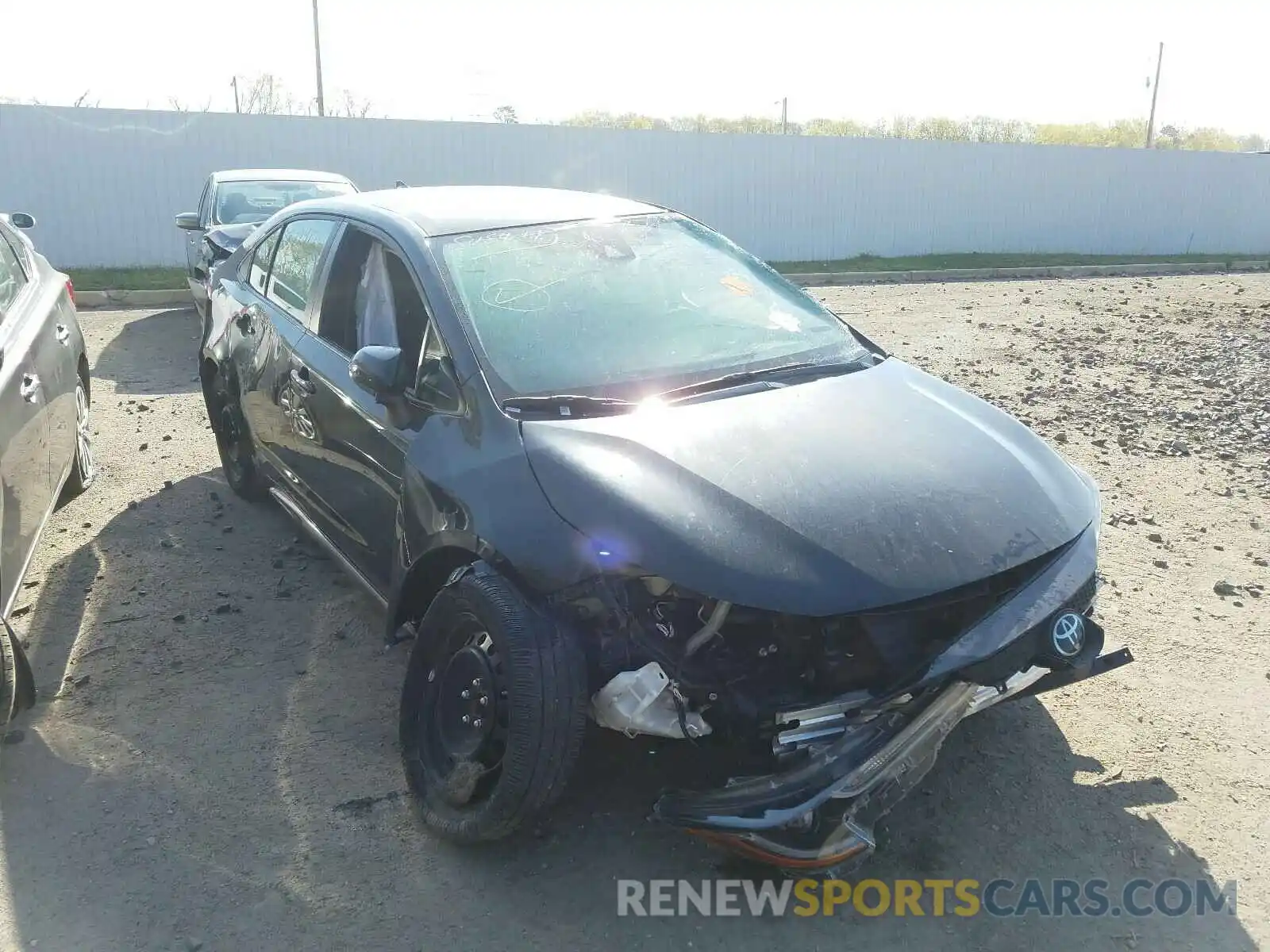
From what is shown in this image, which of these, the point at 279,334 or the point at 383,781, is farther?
the point at 279,334

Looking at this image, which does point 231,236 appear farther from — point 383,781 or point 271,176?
point 383,781

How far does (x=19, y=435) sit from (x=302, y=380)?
1.15 metres

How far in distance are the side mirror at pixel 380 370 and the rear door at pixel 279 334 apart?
83 cm

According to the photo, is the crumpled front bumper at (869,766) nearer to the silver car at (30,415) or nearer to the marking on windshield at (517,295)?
the marking on windshield at (517,295)

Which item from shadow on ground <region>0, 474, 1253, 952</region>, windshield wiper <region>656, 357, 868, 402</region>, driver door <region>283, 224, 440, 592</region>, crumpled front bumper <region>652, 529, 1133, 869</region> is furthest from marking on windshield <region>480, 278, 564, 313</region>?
crumpled front bumper <region>652, 529, 1133, 869</region>

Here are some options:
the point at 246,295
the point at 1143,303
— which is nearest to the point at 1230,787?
the point at 246,295

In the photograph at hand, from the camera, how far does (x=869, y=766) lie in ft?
8.31

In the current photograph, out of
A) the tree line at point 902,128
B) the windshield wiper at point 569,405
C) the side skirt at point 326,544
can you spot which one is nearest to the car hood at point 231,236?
the side skirt at point 326,544

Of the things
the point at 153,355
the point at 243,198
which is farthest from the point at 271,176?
the point at 153,355

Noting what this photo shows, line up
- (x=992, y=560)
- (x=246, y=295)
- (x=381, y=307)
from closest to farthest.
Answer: (x=992, y=560) < (x=381, y=307) < (x=246, y=295)

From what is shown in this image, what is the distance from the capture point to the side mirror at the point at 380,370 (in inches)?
133

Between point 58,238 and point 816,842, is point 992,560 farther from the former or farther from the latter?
point 58,238

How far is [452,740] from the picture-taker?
304cm

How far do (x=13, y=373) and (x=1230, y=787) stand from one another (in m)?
4.72
